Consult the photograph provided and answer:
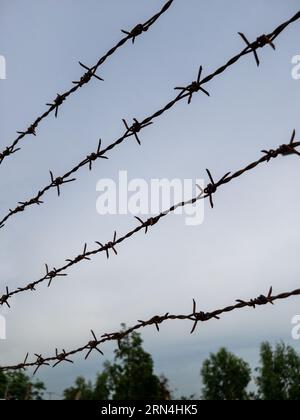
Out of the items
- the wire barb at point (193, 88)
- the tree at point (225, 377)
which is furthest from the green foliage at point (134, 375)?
the wire barb at point (193, 88)

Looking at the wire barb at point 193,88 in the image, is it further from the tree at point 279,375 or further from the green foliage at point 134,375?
the tree at point 279,375

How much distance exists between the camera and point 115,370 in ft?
185

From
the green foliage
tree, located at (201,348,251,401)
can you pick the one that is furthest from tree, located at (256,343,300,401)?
the green foliage

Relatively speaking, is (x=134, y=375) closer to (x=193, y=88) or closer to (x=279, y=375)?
(x=279, y=375)

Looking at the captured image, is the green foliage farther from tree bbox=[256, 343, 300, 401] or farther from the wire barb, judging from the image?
the wire barb

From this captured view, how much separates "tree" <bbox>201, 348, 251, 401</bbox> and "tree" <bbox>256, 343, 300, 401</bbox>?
9.58 ft

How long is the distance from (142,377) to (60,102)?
2040 inches

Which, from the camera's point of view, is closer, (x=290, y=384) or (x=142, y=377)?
(x=142, y=377)

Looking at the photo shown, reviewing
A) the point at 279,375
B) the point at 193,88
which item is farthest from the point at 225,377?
the point at 193,88

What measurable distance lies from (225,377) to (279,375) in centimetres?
893
